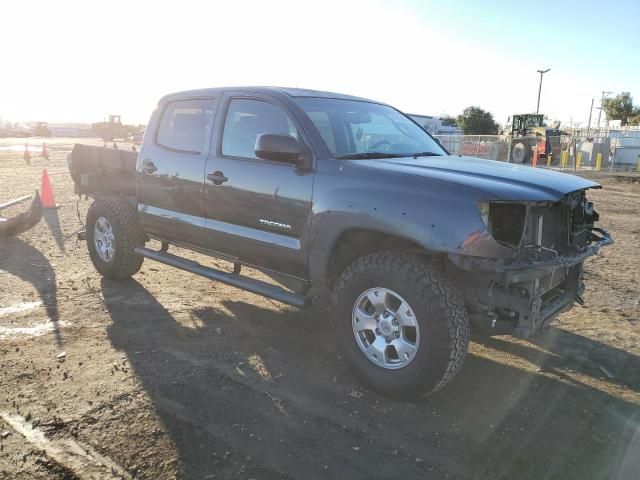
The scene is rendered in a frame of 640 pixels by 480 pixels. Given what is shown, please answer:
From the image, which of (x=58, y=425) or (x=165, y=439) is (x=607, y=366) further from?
(x=58, y=425)

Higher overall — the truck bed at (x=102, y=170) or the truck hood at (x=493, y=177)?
the truck hood at (x=493, y=177)

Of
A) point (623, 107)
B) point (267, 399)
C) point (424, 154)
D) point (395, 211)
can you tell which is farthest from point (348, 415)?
point (623, 107)

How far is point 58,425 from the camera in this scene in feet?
10.1

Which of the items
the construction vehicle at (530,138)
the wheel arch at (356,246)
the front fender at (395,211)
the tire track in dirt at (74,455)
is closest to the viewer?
the tire track in dirt at (74,455)

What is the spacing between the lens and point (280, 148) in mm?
3678

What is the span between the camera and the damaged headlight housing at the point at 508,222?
10.7ft

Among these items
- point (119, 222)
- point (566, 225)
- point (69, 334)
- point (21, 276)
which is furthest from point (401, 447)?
point (21, 276)

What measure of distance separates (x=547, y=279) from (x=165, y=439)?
257 centimetres

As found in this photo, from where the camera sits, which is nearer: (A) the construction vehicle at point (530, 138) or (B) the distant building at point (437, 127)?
(A) the construction vehicle at point (530, 138)

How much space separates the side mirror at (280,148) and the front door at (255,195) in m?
0.12

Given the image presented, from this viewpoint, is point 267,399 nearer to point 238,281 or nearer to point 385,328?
point 385,328

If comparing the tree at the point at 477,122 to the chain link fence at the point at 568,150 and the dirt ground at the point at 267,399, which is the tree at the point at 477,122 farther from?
the dirt ground at the point at 267,399

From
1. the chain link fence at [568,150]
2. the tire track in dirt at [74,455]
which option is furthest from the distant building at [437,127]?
the tire track in dirt at [74,455]

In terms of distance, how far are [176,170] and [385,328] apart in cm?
259
